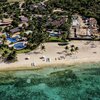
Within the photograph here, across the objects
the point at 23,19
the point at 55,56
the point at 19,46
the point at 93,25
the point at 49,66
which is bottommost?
the point at 49,66

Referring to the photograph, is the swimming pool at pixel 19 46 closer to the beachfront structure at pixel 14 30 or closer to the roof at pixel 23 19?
the beachfront structure at pixel 14 30

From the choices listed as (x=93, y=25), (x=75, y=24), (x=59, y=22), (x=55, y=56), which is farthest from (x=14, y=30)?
(x=93, y=25)

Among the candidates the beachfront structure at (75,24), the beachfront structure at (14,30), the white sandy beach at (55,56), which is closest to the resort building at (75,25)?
the beachfront structure at (75,24)

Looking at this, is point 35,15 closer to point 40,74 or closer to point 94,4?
point 94,4

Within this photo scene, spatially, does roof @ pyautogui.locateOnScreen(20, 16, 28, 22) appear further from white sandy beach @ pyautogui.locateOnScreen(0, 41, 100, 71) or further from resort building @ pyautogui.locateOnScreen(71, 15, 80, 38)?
white sandy beach @ pyautogui.locateOnScreen(0, 41, 100, 71)

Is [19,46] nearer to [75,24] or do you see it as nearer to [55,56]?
[55,56]

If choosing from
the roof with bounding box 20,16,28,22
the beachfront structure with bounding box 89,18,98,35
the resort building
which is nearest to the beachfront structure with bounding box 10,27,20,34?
the roof with bounding box 20,16,28,22
